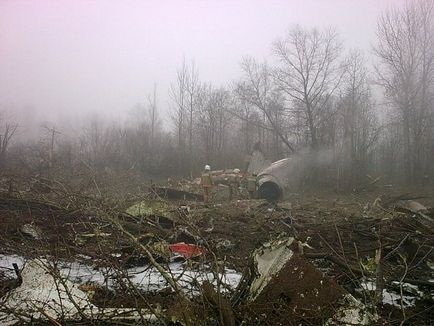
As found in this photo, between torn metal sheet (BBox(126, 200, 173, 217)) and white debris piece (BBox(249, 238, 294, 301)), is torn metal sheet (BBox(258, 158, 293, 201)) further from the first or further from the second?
white debris piece (BBox(249, 238, 294, 301))

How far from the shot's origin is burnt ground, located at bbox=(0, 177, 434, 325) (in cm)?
323

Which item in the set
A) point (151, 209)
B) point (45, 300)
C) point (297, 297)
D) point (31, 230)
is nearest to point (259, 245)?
point (297, 297)

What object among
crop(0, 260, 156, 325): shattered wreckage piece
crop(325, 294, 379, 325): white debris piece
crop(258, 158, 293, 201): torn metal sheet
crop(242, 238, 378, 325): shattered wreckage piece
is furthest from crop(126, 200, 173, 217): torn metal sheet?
crop(258, 158, 293, 201): torn metal sheet

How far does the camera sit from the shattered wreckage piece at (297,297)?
121 inches

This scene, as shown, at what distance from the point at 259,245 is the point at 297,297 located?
4.05 feet

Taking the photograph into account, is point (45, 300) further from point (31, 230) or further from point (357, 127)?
point (357, 127)

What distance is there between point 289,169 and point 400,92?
8.73 m

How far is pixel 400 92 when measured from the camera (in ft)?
70.4

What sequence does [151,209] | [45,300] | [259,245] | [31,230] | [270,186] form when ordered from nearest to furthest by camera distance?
1. [45,300]
2. [259,245]
3. [31,230]
4. [151,209]
5. [270,186]

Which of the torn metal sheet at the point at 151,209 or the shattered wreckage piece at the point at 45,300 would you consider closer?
the shattered wreckage piece at the point at 45,300

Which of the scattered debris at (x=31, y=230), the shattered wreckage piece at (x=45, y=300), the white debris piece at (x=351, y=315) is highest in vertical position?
the scattered debris at (x=31, y=230)

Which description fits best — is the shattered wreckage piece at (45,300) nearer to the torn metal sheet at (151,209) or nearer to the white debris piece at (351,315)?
the white debris piece at (351,315)

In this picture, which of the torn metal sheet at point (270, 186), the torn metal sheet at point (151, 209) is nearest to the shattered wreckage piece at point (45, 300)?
the torn metal sheet at point (151, 209)

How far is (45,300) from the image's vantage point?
375 centimetres
